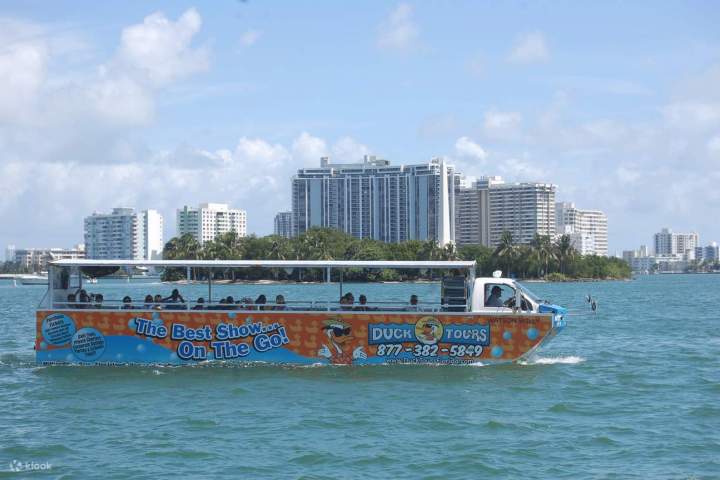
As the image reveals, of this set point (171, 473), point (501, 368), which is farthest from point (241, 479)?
point (501, 368)

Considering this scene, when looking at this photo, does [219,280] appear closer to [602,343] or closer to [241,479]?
[602,343]

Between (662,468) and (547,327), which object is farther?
(547,327)

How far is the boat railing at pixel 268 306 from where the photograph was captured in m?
20.5

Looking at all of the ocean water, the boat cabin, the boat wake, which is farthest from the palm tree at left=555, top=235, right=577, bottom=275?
the boat cabin

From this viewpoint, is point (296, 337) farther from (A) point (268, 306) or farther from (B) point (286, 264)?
(B) point (286, 264)

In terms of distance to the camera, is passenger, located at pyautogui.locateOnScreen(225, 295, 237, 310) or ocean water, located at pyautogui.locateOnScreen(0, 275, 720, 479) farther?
passenger, located at pyautogui.locateOnScreen(225, 295, 237, 310)

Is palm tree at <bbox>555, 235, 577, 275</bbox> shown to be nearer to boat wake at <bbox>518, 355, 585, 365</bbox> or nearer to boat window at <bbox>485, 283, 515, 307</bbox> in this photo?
boat wake at <bbox>518, 355, 585, 365</bbox>

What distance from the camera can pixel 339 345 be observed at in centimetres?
2031

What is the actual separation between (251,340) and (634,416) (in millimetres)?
8252

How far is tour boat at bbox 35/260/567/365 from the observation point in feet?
66.2

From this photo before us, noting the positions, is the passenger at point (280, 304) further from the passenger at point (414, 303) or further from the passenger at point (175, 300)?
the passenger at point (414, 303)

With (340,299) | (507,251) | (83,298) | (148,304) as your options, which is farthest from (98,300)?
(507,251)

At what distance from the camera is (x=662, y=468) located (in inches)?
499

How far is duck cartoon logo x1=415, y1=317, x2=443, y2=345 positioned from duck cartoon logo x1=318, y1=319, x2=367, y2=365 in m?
1.26
